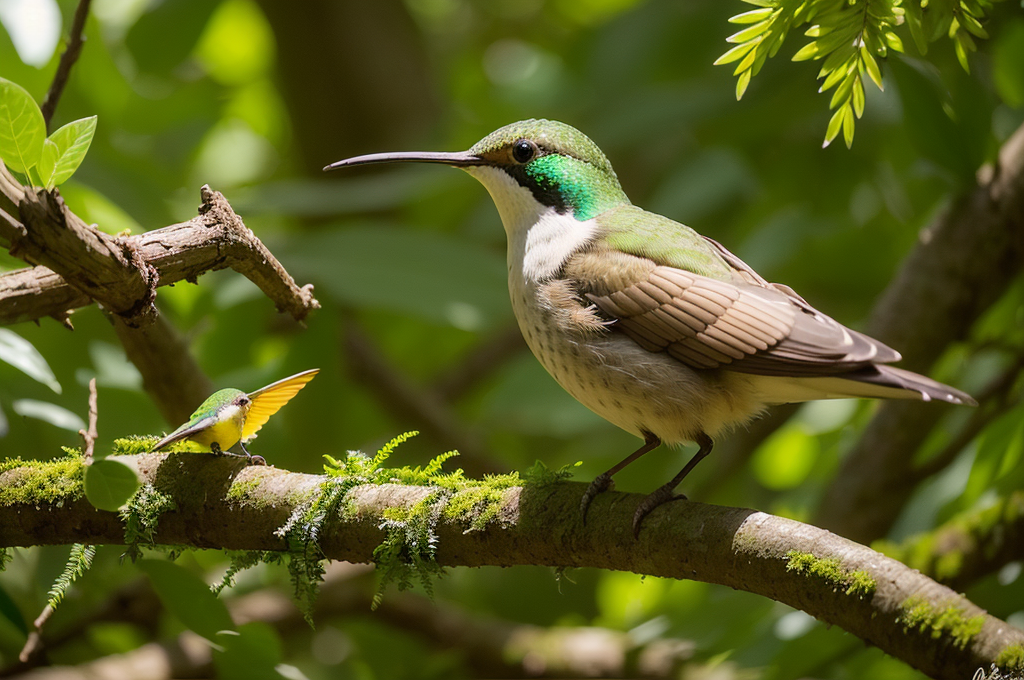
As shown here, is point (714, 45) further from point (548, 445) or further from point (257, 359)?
point (257, 359)

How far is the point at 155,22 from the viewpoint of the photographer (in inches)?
197

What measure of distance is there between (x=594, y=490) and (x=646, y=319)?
54 centimetres

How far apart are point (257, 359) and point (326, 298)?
1.57 feet

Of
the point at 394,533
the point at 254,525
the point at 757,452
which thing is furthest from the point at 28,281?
the point at 757,452

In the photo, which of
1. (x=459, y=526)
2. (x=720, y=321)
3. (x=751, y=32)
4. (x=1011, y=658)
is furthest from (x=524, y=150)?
(x=1011, y=658)

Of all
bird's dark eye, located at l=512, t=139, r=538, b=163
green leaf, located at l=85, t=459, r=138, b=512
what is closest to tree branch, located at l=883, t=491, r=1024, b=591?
bird's dark eye, located at l=512, t=139, r=538, b=163

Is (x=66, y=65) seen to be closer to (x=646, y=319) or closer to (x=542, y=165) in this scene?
(x=542, y=165)

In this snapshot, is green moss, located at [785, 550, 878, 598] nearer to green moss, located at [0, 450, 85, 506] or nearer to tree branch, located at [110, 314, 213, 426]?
green moss, located at [0, 450, 85, 506]

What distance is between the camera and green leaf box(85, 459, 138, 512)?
1991mm

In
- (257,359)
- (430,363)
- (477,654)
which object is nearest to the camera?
(257,359)

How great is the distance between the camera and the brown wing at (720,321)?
95.4 inches

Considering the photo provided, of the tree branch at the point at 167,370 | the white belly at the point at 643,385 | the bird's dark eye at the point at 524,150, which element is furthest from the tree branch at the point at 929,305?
the tree branch at the point at 167,370

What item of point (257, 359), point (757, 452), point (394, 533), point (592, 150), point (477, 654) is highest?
point (592, 150)

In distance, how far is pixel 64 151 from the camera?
2.05 m
